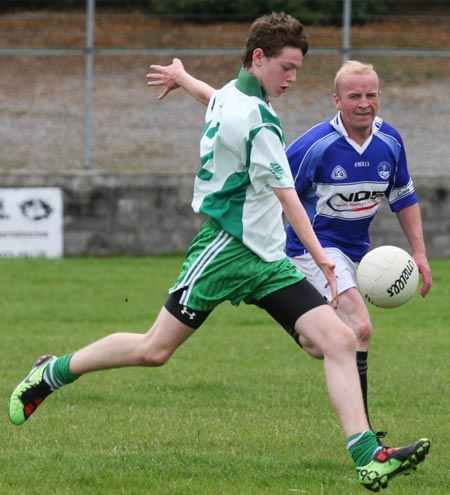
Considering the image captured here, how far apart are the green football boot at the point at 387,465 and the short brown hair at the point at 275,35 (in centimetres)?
187

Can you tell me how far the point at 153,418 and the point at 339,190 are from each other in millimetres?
1796

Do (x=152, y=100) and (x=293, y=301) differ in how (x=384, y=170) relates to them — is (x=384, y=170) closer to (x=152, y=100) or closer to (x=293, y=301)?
(x=293, y=301)

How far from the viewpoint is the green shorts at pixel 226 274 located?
18.5 feet

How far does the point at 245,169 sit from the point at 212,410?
7.89ft

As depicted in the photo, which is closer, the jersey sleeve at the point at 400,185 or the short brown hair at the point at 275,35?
the short brown hair at the point at 275,35

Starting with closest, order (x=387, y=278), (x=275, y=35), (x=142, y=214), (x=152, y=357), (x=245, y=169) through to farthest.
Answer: (x=275, y=35) < (x=245, y=169) < (x=152, y=357) < (x=387, y=278) < (x=142, y=214)

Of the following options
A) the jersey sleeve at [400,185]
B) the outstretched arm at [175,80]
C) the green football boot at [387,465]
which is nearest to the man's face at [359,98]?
the jersey sleeve at [400,185]

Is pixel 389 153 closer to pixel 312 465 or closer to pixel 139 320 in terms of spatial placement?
pixel 312 465

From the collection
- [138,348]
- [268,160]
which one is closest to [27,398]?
[138,348]

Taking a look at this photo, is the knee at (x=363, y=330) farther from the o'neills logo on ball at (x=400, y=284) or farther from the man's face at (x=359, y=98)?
the man's face at (x=359, y=98)

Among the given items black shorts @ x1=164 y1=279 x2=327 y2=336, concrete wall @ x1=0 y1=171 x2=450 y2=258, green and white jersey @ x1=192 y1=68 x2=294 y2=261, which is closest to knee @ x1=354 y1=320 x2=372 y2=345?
black shorts @ x1=164 y1=279 x2=327 y2=336

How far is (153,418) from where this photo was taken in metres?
7.27

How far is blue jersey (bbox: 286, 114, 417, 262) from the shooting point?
6.88m

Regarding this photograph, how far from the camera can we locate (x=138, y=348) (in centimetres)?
580
